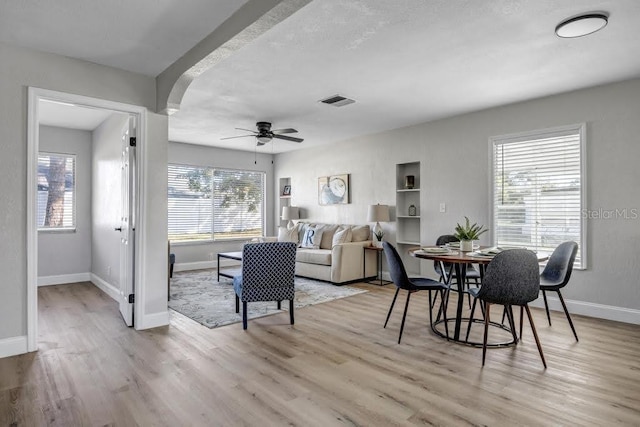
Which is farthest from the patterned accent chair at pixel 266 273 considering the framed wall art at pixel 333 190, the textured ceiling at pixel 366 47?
the framed wall art at pixel 333 190

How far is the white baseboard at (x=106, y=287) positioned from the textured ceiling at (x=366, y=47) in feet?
8.68

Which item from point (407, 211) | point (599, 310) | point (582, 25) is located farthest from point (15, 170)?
point (599, 310)

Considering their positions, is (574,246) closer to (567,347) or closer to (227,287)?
(567,347)

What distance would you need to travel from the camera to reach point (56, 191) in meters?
5.91

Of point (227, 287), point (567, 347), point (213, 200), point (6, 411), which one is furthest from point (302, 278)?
point (6, 411)

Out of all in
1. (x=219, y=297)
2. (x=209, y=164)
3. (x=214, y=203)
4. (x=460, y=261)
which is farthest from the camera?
(x=214, y=203)

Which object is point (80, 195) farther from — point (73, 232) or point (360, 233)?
point (360, 233)

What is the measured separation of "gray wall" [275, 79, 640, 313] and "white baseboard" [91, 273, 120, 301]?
3.85 m

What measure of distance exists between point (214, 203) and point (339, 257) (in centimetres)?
329

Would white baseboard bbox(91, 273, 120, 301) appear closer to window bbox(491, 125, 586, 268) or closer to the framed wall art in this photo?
the framed wall art

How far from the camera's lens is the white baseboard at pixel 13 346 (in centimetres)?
288

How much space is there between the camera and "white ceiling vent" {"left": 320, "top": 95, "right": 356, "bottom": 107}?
4.35m

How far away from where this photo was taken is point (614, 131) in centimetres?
387

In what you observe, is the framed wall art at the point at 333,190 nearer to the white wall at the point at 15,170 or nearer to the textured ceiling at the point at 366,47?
the textured ceiling at the point at 366,47
